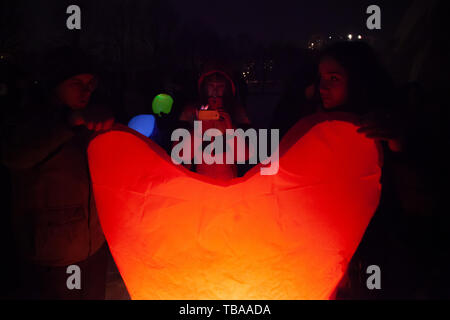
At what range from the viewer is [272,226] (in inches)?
50.4

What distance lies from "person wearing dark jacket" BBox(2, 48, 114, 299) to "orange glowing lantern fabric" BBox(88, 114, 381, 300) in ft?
1.58

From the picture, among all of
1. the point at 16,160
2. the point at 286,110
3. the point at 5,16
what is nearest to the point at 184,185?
the point at 16,160

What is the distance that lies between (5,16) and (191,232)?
9.52 meters

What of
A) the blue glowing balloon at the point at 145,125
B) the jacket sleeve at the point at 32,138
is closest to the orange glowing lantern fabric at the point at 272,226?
the jacket sleeve at the point at 32,138

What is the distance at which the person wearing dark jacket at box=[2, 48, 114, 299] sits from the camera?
1393 mm

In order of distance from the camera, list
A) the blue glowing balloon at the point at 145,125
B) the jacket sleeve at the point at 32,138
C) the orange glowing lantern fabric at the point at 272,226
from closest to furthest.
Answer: the orange glowing lantern fabric at the point at 272,226, the jacket sleeve at the point at 32,138, the blue glowing balloon at the point at 145,125

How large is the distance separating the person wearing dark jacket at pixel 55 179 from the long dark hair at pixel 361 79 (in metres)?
1.26

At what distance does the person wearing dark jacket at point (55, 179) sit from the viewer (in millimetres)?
1393

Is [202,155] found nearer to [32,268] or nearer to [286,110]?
[286,110]

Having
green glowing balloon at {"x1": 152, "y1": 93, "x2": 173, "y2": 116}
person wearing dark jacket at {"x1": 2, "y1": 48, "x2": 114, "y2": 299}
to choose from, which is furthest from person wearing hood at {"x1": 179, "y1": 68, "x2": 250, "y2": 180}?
green glowing balloon at {"x1": 152, "y1": 93, "x2": 173, "y2": 116}

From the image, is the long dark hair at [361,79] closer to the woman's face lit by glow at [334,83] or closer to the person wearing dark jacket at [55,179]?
the woman's face lit by glow at [334,83]

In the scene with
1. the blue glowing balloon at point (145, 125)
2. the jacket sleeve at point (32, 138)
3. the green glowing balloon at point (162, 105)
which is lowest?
the jacket sleeve at point (32, 138)

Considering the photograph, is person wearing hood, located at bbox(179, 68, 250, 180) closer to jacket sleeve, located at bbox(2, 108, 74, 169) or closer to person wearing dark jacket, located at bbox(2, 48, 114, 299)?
person wearing dark jacket, located at bbox(2, 48, 114, 299)

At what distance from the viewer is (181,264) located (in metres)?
1.29
